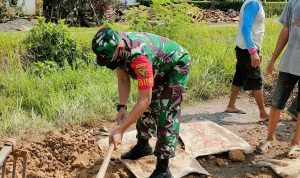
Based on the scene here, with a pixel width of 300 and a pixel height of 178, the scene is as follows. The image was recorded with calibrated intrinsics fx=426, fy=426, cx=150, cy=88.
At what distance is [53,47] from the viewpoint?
6.58m

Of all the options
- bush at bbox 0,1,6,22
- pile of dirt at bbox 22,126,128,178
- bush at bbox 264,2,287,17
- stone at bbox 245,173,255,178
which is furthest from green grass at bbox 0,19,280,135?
bush at bbox 264,2,287,17

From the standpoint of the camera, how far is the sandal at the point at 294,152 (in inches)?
159

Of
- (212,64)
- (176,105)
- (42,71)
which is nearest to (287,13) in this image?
(176,105)

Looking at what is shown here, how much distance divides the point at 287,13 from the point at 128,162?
1997 mm

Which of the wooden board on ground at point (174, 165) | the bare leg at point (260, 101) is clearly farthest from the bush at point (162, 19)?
the wooden board on ground at point (174, 165)

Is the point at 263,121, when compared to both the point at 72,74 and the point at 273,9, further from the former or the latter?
the point at 273,9

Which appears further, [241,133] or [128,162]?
[241,133]

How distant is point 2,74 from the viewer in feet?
19.0

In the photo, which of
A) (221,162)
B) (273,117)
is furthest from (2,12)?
(273,117)

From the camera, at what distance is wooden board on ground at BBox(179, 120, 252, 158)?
416 centimetres

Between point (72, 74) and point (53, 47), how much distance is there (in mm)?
981

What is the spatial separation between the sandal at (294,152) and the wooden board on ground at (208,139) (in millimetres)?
385

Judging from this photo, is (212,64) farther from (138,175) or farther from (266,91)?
(138,175)

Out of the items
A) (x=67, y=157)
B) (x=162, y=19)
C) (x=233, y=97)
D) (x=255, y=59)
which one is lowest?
(x=67, y=157)
